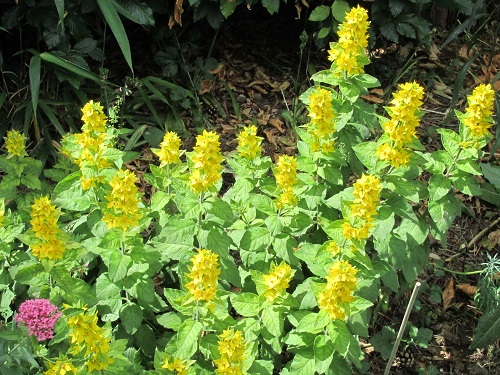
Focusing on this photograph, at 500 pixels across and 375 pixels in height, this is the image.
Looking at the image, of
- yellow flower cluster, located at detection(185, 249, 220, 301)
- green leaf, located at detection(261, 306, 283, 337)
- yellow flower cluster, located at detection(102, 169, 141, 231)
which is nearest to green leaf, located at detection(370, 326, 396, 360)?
green leaf, located at detection(261, 306, 283, 337)

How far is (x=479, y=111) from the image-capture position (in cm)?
239

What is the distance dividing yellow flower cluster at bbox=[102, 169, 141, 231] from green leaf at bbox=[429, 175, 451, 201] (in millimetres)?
1015

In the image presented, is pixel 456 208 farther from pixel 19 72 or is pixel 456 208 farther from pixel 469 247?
pixel 19 72


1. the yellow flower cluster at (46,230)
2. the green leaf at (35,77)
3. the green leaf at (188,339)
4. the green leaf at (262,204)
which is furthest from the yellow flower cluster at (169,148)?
the green leaf at (35,77)

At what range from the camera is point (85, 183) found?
2.43 meters

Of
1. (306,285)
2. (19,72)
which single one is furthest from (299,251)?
(19,72)

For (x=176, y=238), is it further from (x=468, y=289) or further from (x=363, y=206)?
(x=468, y=289)

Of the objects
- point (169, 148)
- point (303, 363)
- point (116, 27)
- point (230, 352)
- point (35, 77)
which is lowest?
point (303, 363)

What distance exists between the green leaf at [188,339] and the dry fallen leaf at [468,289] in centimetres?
156

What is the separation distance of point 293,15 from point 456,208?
1.99 metres

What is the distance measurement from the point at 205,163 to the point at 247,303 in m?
0.50

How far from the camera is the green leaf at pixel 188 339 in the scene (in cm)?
224

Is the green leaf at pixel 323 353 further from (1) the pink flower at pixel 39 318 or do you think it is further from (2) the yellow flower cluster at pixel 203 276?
(1) the pink flower at pixel 39 318

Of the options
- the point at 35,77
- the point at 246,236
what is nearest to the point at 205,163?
the point at 246,236
